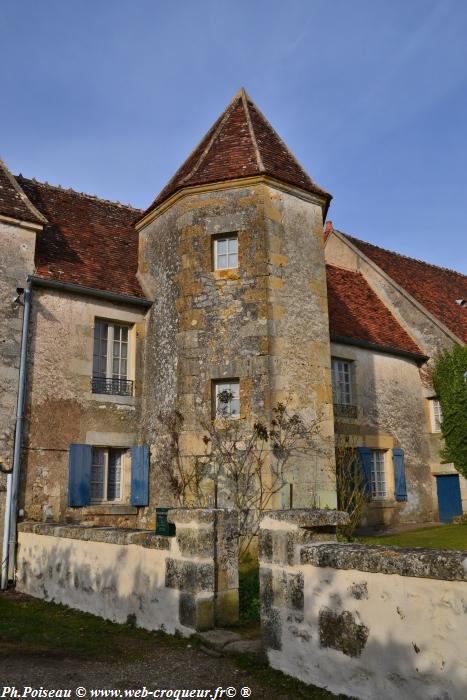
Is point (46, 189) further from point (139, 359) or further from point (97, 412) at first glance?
point (97, 412)

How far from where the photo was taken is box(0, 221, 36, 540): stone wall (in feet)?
32.9

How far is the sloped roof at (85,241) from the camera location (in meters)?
11.7

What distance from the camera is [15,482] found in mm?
9805

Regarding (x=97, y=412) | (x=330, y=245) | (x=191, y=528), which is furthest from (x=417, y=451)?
(x=191, y=528)

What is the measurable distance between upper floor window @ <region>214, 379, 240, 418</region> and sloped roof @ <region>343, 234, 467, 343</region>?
27.2 ft

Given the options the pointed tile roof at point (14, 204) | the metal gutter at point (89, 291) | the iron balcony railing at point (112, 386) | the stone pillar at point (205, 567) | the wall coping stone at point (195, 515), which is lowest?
the stone pillar at point (205, 567)

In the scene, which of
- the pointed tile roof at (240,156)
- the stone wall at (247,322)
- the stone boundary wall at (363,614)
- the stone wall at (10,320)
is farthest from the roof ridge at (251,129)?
the stone boundary wall at (363,614)

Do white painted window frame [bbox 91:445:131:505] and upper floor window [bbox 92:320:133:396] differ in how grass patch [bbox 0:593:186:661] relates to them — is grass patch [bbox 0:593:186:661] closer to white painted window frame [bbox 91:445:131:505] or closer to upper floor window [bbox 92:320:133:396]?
white painted window frame [bbox 91:445:131:505]

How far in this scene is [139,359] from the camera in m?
12.2

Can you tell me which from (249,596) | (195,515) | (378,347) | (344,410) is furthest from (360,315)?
(195,515)

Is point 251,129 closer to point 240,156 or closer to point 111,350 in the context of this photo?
point 240,156

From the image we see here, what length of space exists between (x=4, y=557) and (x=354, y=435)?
8146 mm

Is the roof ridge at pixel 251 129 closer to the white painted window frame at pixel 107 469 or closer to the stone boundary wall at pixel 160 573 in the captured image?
the white painted window frame at pixel 107 469

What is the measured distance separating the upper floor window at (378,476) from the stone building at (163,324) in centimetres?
423
